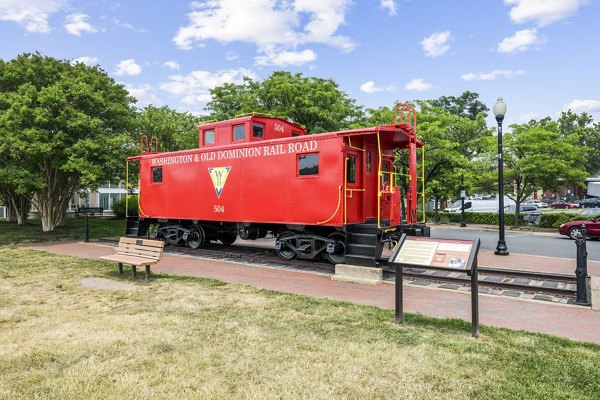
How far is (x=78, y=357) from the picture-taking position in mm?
4816

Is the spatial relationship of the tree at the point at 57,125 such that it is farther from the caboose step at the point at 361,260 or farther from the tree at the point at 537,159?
the tree at the point at 537,159

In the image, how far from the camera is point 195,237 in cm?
1445

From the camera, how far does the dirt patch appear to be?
8.41m

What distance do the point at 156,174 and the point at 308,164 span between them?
6.96 metres

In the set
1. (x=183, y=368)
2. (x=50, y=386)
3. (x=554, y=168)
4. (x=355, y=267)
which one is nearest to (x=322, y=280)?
(x=355, y=267)

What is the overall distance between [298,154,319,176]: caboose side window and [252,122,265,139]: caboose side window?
2.43m

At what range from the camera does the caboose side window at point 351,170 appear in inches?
404

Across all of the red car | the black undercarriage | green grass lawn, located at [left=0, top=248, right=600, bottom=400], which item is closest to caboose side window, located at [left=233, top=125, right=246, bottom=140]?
the black undercarriage

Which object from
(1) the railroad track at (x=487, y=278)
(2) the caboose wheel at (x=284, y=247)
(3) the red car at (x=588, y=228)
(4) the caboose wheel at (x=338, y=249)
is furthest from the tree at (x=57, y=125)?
(3) the red car at (x=588, y=228)

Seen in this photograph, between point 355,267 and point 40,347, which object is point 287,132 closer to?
point 355,267

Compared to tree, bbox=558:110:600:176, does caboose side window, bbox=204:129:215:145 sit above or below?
below

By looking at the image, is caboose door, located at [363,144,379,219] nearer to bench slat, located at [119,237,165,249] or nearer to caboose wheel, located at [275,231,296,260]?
caboose wheel, located at [275,231,296,260]

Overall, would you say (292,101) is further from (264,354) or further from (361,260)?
(264,354)

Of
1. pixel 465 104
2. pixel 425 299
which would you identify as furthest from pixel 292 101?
pixel 465 104
